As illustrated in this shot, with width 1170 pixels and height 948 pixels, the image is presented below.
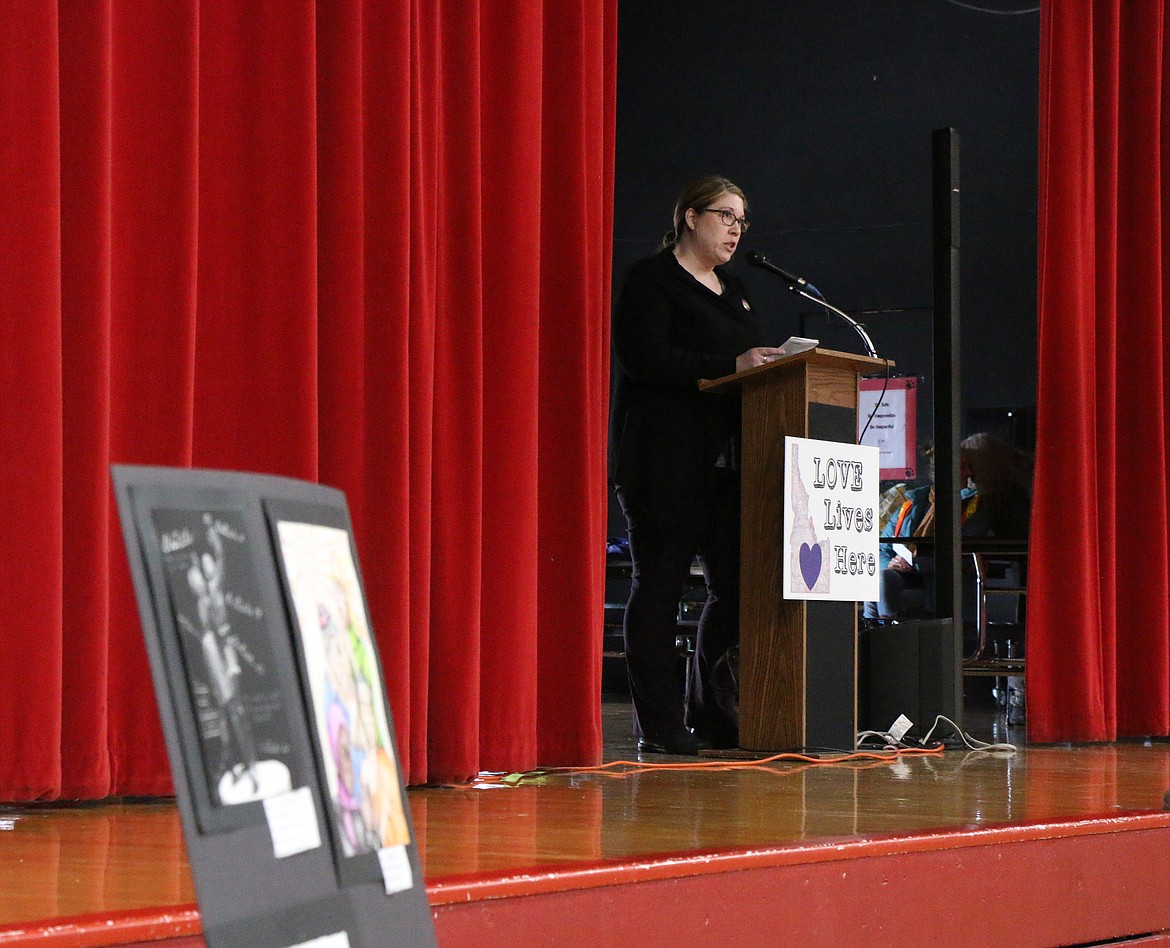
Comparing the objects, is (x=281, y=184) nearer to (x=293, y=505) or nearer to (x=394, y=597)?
(x=394, y=597)

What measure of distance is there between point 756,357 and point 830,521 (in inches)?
15.5

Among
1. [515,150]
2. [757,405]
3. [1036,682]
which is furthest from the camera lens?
[1036,682]

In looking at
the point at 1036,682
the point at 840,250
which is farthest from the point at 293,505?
the point at 840,250

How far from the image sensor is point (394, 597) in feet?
7.81

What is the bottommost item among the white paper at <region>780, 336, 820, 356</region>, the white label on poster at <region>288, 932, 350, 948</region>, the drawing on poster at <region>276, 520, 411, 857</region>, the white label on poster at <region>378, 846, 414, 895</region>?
the white label on poster at <region>288, 932, 350, 948</region>

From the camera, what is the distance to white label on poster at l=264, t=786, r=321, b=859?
2.17 ft

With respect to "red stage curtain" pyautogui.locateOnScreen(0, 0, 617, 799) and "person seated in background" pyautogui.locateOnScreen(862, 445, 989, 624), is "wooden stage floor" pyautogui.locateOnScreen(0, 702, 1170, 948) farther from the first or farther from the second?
"person seated in background" pyautogui.locateOnScreen(862, 445, 989, 624)

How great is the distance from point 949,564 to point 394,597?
64.9 inches

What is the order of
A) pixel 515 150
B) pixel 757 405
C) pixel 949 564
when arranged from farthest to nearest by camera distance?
pixel 949 564 < pixel 757 405 < pixel 515 150

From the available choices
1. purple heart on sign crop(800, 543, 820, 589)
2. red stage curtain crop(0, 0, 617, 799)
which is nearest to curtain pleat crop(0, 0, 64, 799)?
red stage curtain crop(0, 0, 617, 799)

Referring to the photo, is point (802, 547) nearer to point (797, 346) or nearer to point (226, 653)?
point (797, 346)

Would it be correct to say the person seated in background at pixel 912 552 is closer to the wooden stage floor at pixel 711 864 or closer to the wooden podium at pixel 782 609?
the wooden podium at pixel 782 609

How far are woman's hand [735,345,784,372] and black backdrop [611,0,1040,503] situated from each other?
13.0 feet

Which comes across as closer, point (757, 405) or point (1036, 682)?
point (757, 405)
